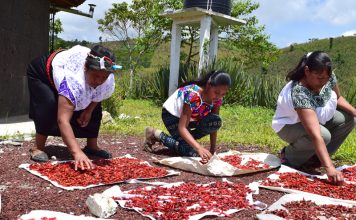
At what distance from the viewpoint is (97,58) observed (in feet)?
10.9

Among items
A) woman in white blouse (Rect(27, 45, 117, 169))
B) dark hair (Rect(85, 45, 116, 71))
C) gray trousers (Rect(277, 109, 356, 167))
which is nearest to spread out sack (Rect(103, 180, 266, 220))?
woman in white blouse (Rect(27, 45, 117, 169))

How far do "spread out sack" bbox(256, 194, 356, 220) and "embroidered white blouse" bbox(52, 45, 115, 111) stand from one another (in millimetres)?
1762

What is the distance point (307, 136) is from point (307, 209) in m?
1.21

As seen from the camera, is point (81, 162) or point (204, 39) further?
point (204, 39)

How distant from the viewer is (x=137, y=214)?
260cm

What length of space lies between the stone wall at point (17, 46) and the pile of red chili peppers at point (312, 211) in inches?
225

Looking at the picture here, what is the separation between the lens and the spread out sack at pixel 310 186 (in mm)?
3079

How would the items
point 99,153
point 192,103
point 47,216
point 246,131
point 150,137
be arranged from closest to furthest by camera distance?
point 47,216 → point 192,103 → point 99,153 → point 150,137 → point 246,131

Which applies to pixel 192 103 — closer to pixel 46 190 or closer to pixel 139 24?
pixel 46 190

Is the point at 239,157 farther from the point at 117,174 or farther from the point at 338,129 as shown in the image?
the point at 117,174

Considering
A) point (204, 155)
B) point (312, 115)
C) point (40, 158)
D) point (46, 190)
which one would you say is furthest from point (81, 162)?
point (312, 115)

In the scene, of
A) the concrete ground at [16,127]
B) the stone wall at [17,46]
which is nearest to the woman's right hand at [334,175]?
the concrete ground at [16,127]

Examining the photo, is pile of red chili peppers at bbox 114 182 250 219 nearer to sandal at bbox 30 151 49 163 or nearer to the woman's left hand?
the woman's left hand

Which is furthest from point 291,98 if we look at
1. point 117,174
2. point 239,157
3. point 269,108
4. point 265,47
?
point 265,47
